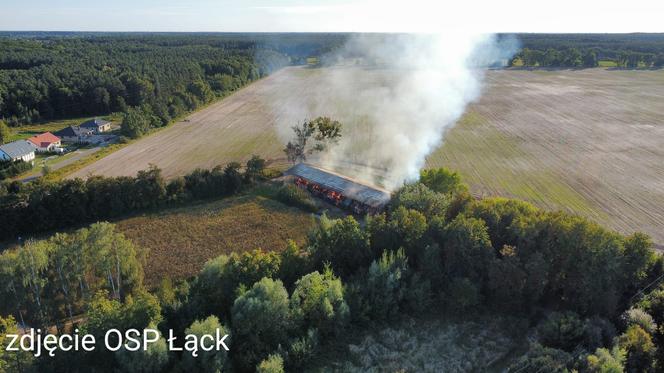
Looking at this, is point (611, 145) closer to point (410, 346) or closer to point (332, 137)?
point (332, 137)

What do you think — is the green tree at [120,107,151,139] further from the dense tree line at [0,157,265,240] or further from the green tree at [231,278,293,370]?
the green tree at [231,278,293,370]

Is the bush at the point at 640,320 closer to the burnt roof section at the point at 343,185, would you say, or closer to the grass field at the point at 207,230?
the burnt roof section at the point at 343,185

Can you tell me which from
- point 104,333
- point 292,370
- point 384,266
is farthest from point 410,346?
point 104,333

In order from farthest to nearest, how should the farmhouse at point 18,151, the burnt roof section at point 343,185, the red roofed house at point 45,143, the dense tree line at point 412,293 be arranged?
1. the red roofed house at point 45,143
2. the farmhouse at point 18,151
3. the burnt roof section at point 343,185
4. the dense tree line at point 412,293

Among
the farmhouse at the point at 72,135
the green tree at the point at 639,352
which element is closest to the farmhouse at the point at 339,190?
the green tree at the point at 639,352

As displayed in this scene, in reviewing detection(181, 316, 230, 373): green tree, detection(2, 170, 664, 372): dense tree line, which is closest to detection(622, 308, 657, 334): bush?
detection(2, 170, 664, 372): dense tree line
